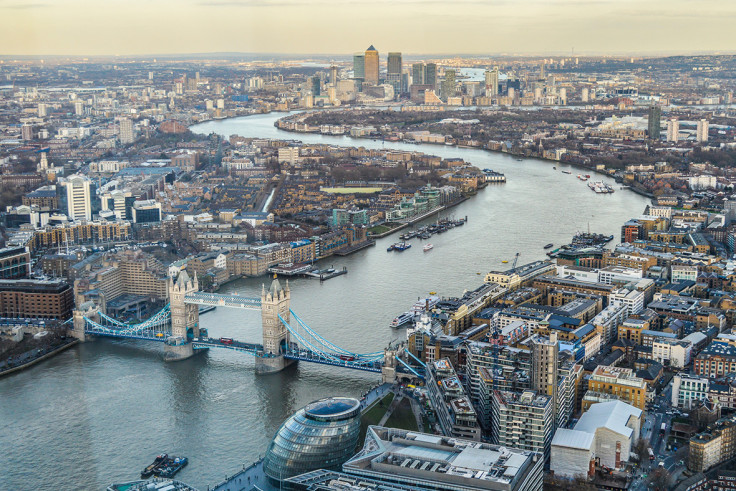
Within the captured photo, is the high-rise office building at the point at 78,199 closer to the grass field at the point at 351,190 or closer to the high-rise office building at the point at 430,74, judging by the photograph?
the grass field at the point at 351,190

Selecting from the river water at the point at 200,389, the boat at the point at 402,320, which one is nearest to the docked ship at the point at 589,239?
the river water at the point at 200,389

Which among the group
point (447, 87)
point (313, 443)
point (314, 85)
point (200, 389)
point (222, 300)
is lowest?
point (200, 389)

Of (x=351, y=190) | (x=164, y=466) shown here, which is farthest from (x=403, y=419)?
(x=351, y=190)

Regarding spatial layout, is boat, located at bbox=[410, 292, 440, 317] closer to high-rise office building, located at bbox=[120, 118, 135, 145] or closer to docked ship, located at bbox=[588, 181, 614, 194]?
docked ship, located at bbox=[588, 181, 614, 194]

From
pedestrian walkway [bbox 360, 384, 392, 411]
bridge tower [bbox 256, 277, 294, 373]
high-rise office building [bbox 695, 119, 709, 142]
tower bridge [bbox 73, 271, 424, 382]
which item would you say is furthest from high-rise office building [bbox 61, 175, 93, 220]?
high-rise office building [bbox 695, 119, 709, 142]

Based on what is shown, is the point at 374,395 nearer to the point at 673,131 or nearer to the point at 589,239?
the point at 589,239

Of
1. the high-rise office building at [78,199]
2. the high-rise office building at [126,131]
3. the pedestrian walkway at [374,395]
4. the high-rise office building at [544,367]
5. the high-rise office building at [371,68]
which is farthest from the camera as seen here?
the high-rise office building at [371,68]
